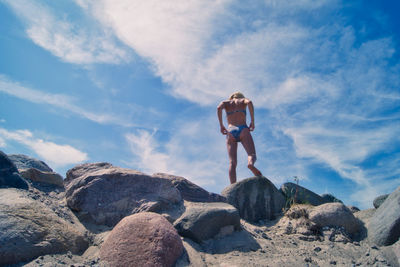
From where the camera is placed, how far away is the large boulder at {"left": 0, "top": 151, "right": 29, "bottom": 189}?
16.4 feet

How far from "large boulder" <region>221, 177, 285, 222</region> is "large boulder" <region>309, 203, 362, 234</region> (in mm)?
901

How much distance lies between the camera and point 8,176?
507cm

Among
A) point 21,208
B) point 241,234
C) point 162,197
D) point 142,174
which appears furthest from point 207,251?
point 21,208

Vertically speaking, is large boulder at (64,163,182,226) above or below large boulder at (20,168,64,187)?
below

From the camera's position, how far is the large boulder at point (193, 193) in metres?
5.93

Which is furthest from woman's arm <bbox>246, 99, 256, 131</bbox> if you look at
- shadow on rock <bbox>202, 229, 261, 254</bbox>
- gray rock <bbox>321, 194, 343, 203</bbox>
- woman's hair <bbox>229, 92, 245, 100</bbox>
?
shadow on rock <bbox>202, 229, 261, 254</bbox>

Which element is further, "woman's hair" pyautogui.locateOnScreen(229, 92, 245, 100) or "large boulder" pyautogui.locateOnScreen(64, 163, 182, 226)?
"woman's hair" pyautogui.locateOnScreen(229, 92, 245, 100)

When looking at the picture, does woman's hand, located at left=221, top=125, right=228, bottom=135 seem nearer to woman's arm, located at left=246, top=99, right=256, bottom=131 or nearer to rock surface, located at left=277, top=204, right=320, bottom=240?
woman's arm, located at left=246, top=99, right=256, bottom=131

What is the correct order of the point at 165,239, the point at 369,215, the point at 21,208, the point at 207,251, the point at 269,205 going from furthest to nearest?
the point at 269,205 < the point at 369,215 < the point at 207,251 < the point at 21,208 < the point at 165,239

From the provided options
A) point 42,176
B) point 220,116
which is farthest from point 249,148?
point 42,176

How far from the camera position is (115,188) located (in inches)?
206

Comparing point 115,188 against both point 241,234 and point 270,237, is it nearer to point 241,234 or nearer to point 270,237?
point 241,234

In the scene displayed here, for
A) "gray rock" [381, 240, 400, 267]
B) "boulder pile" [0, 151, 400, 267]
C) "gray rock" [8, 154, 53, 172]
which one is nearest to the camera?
"boulder pile" [0, 151, 400, 267]

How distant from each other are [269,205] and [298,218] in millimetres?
668
